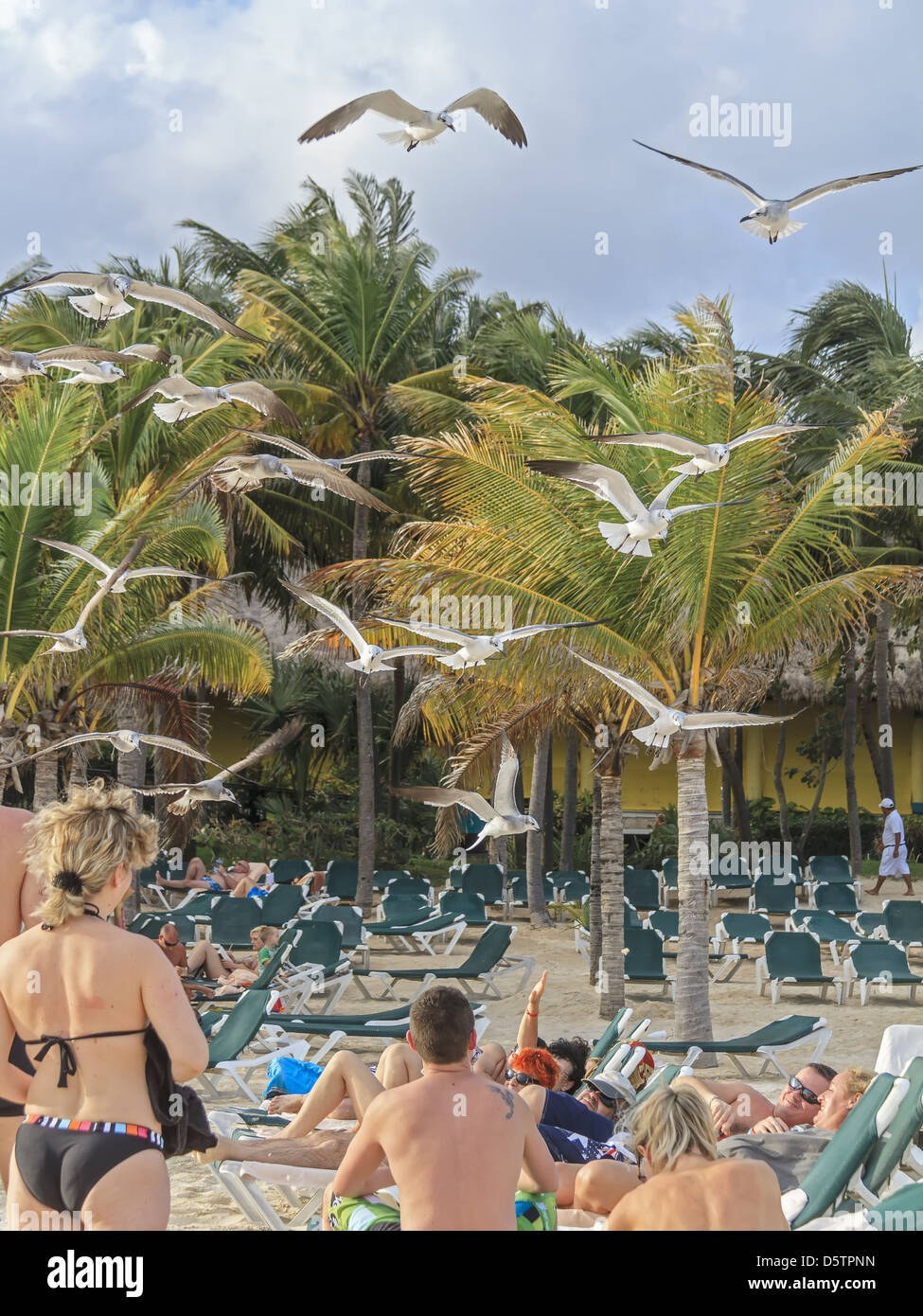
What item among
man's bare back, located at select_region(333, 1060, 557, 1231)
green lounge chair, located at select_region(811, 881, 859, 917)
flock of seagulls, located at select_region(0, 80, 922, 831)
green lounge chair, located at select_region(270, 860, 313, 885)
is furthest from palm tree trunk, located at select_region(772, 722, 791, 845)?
man's bare back, located at select_region(333, 1060, 557, 1231)

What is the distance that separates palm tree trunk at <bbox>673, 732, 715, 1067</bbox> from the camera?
10984 millimetres

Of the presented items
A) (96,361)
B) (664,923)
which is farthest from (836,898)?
(96,361)

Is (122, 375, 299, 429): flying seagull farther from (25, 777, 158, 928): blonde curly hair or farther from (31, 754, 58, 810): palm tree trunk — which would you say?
(25, 777, 158, 928): blonde curly hair

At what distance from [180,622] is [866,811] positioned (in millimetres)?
21612

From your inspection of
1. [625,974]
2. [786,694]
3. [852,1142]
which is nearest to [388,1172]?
[852,1142]

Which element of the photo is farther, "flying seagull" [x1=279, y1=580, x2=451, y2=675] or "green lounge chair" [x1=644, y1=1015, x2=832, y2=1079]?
"flying seagull" [x1=279, y1=580, x2=451, y2=675]

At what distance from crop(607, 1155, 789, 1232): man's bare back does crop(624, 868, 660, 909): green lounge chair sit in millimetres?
15088

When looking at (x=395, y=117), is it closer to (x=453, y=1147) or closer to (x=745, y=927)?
(x=453, y=1147)

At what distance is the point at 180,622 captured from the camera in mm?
14938

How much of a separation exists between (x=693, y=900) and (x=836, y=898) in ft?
22.1

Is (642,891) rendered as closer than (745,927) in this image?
No

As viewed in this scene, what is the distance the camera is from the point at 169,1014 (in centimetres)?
290
